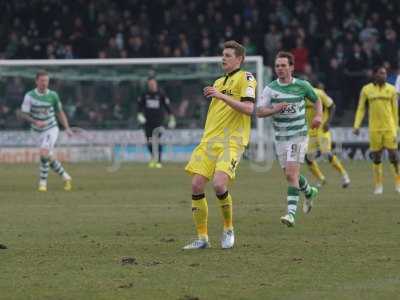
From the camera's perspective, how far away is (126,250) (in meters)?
12.0

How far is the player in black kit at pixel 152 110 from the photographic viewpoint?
102 ft

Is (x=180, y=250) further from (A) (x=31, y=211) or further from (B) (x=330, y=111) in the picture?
(B) (x=330, y=111)

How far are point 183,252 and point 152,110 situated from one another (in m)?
19.7

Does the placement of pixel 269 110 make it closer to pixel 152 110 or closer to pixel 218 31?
pixel 152 110

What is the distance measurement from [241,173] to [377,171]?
300 inches

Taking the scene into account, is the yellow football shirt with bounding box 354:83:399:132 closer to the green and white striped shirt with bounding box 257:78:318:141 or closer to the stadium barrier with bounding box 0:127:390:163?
the green and white striped shirt with bounding box 257:78:318:141

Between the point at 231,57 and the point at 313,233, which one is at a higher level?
the point at 231,57

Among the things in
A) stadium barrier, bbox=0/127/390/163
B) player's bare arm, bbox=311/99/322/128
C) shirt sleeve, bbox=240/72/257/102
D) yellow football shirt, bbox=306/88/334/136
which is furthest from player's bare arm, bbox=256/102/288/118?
stadium barrier, bbox=0/127/390/163

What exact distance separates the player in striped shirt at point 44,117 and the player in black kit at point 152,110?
8.84 metres

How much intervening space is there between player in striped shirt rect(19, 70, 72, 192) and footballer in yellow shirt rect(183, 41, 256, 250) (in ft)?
33.7

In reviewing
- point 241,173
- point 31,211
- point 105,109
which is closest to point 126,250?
point 31,211

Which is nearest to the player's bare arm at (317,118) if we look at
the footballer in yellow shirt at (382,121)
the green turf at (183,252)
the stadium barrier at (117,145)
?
the green turf at (183,252)

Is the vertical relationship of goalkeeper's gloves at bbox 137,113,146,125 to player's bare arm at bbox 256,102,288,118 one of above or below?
below

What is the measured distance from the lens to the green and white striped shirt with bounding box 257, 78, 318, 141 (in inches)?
596
